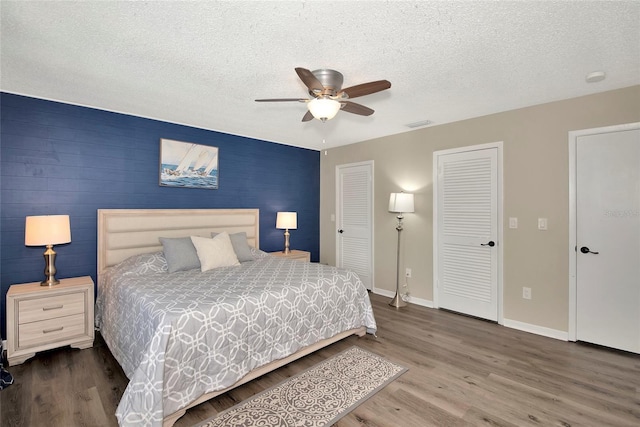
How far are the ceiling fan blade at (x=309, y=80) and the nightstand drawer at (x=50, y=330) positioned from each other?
2.94 metres

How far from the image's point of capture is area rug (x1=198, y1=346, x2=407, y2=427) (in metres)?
1.95

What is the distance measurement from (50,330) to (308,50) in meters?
3.24

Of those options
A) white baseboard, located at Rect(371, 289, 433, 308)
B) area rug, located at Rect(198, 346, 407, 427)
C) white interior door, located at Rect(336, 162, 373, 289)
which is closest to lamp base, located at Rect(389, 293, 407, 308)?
white baseboard, located at Rect(371, 289, 433, 308)

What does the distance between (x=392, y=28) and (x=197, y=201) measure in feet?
10.8

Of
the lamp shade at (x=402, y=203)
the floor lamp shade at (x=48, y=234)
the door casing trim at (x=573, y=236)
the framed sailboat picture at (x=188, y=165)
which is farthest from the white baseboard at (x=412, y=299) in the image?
the floor lamp shade at (x=48, y=234)

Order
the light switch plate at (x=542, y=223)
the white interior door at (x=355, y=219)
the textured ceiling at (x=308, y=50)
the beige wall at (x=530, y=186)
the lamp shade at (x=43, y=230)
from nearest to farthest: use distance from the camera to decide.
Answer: the textured ceiling at (x=308, y=50), the lamp shade at (x=43, y=230), the beige wall at (x=530, y=186), the light switch plate at (x=542, y=223), the white interior door at (x=355, y=219)

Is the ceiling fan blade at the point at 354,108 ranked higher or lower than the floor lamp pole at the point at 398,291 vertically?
higher

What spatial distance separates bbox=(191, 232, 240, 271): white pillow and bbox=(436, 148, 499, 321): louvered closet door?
270 cm

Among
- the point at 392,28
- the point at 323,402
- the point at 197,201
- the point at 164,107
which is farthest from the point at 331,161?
the point at 323,402

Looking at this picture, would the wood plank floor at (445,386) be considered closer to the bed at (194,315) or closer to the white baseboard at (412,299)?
the bed at (194,315)

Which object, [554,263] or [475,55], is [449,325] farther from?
[475,55]

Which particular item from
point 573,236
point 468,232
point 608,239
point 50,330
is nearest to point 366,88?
point 468,232

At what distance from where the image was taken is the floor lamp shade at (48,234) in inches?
106

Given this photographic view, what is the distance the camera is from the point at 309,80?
2.10m
